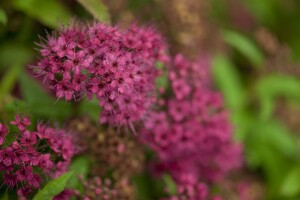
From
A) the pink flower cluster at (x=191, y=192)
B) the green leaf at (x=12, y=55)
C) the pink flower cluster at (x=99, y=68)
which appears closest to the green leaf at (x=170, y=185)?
the pink flower cluster at (x=191, y=192)

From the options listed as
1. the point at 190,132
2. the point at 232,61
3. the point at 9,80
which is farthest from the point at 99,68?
the point at 232,61

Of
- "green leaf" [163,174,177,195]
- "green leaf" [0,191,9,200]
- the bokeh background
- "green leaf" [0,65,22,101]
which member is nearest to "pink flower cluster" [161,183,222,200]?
"green leaf" [163,174,177,195]

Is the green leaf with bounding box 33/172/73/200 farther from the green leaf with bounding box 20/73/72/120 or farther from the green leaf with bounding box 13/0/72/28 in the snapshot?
the green leaf with bounding box 13/0/72/28

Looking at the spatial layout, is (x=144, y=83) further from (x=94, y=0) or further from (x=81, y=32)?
(x=94, y=0)

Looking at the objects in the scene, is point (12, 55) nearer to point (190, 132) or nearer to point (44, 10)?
point (44, 10)

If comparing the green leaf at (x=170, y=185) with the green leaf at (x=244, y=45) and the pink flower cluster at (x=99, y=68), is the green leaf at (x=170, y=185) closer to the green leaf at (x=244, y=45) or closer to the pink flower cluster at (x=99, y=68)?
the pink flower cluster at (x=99, y=68)

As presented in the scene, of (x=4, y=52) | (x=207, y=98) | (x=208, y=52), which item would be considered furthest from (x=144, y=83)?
(x=208, y=52)
